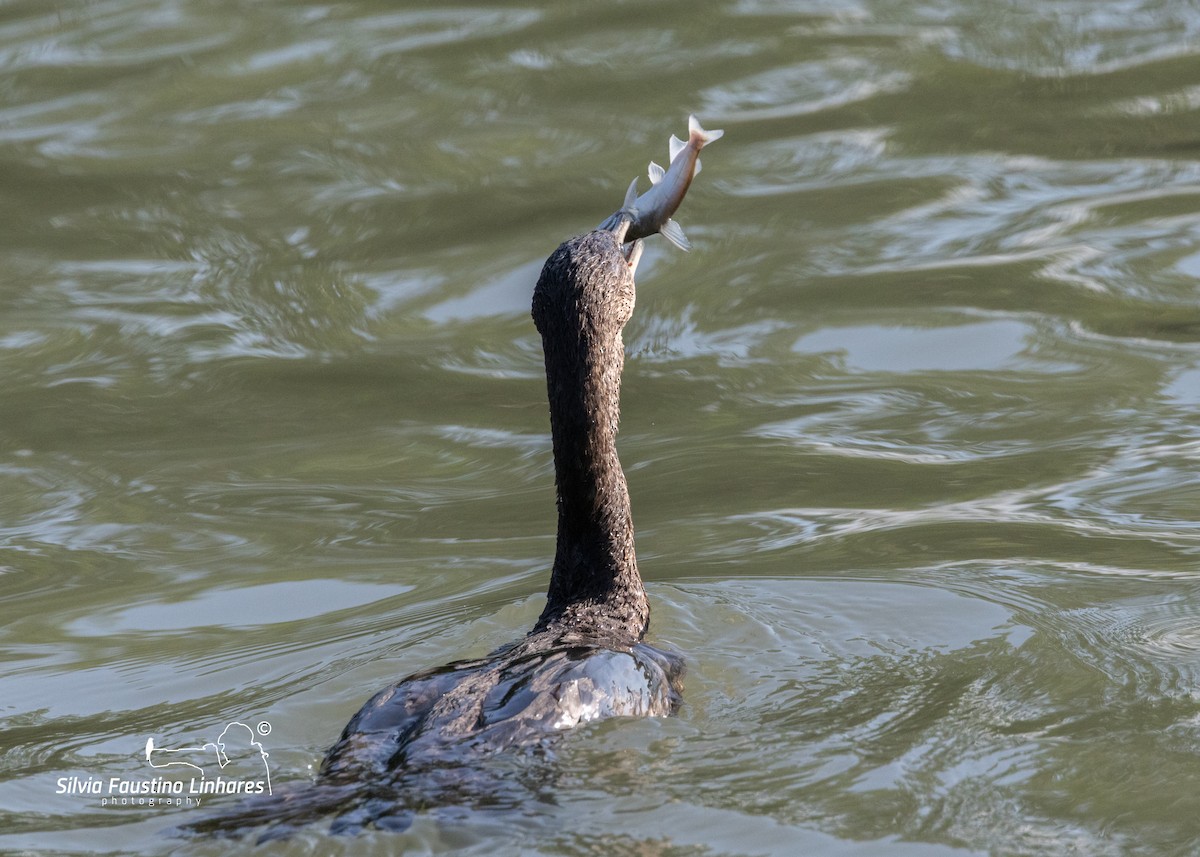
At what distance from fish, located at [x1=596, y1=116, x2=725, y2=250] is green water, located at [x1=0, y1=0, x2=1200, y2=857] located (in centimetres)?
129

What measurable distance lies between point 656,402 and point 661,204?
2.03 meters

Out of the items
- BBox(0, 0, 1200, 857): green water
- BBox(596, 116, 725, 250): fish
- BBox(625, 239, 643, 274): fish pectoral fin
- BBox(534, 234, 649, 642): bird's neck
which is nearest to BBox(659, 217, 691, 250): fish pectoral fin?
BBox(596, 116, 725, 250): fish

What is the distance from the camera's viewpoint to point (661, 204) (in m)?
5.78

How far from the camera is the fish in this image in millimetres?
5633

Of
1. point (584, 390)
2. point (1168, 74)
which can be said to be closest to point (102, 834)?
point (584, 390)

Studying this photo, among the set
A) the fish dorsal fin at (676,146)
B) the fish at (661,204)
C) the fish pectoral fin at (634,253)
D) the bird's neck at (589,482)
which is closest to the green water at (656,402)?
the bird's neck at (589,482)

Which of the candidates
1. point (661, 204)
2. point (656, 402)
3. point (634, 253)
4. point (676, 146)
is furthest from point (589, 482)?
point (656, 402)

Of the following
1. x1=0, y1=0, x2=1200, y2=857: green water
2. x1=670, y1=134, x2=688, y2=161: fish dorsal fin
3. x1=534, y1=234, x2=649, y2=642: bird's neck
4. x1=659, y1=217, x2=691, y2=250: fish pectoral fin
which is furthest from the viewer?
x1=659, y1=217, x2=691, y2=250: fish pectoral fin

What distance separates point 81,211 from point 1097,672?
7173 mm

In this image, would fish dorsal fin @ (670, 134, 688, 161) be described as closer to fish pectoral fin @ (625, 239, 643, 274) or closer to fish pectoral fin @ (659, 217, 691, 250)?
fish pectoral fin @ (659, 217, 691, 250)

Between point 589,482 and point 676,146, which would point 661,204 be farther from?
point 589,482

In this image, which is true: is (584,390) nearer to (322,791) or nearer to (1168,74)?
(322,791)

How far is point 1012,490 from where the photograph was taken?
22.0 ft

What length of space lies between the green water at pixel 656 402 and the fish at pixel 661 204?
129 cm
